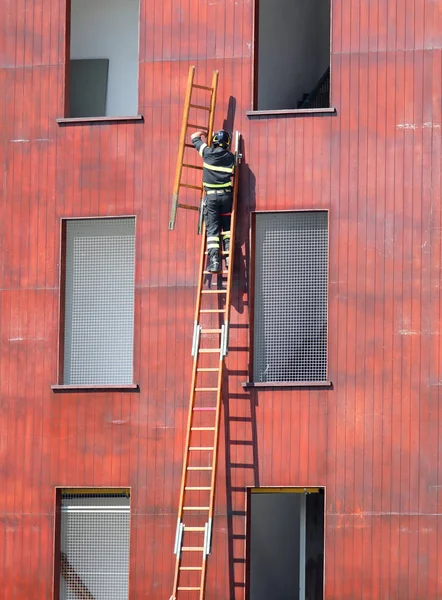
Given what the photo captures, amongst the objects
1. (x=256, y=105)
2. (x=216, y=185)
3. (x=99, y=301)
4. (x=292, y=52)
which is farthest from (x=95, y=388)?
(x=292, y=52)

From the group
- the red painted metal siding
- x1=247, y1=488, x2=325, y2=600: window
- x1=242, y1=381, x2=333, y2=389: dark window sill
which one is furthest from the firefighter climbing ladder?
x1=247, y1=488, x2=325, y2=600: window

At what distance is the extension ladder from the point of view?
21156 millimetres

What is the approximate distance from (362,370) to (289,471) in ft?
5.79

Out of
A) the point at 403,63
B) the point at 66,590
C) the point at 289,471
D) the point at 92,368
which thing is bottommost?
the point at 66,590

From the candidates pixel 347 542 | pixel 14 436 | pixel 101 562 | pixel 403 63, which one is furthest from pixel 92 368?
pixel 403 63

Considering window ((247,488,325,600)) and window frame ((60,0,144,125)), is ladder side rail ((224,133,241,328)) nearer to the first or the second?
window frame ((60,0,144,125))

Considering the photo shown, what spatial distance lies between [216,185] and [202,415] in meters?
3.30

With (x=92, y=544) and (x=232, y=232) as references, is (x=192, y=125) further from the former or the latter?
(x=92, y=544)

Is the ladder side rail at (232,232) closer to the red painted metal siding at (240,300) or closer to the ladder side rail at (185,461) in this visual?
the red painted metal siding at (240,300)

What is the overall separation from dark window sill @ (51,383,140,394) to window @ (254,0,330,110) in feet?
17.6

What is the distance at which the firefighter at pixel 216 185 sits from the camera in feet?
69.3

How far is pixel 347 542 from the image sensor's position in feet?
68.0

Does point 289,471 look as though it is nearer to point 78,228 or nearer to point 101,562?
point 101,562

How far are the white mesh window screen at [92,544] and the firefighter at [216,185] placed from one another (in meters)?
3.82
